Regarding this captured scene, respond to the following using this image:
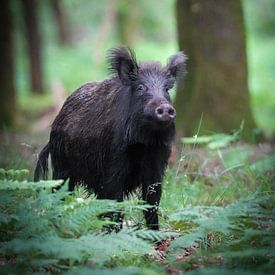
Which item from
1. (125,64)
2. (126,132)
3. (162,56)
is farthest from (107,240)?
(162,56)

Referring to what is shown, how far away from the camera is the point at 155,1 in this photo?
29.5 metres

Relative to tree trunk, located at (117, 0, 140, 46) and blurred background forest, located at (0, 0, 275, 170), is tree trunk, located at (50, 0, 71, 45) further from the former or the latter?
tree trunk, located at (117, 0, 140, 46)

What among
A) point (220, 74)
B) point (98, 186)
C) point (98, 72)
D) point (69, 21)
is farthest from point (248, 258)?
point (69, 21)

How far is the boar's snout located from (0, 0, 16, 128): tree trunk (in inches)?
433

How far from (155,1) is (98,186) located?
23895 mm

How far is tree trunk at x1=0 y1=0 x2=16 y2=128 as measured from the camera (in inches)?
650

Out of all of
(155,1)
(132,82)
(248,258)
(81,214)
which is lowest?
(248,258)

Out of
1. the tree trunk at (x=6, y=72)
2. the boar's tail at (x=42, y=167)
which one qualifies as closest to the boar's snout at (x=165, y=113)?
the boar's tail at (x=42, y=167)

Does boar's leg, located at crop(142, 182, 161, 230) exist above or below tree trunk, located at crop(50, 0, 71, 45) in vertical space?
below

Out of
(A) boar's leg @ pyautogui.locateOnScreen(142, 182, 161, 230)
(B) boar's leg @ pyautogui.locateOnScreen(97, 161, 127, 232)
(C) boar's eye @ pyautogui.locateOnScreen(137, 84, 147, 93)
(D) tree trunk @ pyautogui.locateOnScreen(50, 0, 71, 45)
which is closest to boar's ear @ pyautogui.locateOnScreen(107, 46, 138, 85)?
(C) boar's eye @ pyautogui.locateOnScreen(137, 84, 147, 93)

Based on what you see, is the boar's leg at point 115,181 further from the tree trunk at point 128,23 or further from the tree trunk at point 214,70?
the tree trunk at point 128,23

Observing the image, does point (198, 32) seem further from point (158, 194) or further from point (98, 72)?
point (98, 72)

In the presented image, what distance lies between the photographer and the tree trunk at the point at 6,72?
54.1 feet

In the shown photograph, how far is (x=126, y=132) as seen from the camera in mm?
6277
